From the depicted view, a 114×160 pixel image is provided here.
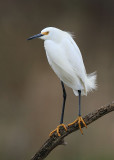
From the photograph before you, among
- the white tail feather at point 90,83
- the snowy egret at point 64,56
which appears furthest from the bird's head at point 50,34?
the white tail feather at point 90,83

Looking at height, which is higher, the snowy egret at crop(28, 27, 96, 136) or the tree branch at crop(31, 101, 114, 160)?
the snowy egret at crop(28, 27, 96, 136)

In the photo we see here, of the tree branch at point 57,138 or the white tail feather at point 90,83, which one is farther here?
the white tail feather at point 90,83

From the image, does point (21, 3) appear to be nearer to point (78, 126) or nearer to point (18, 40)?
point (18, 40)

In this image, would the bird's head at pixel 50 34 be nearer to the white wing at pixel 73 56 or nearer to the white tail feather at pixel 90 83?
the white wing at pixel 73 56

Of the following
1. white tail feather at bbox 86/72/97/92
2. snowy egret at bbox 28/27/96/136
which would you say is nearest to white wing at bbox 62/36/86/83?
snowy egret at bbox 28/27/96/136

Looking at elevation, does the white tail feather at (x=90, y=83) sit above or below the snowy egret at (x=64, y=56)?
below

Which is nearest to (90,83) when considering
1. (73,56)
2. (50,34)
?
(73,56)

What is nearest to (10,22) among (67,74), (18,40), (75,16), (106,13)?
(18,40)

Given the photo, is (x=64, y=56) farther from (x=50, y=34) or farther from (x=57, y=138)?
(x=57, y=138)

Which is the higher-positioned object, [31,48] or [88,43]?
[31,48]

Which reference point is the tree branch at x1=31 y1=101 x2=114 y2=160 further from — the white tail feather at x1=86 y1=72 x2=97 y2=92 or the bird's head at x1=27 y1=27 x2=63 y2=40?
the bird's head at x1=27 y1=27 x2=63 y2=40

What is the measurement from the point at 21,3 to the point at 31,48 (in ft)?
1.31

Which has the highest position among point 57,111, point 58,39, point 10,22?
point 10,22

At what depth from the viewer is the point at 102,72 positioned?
131 inches
